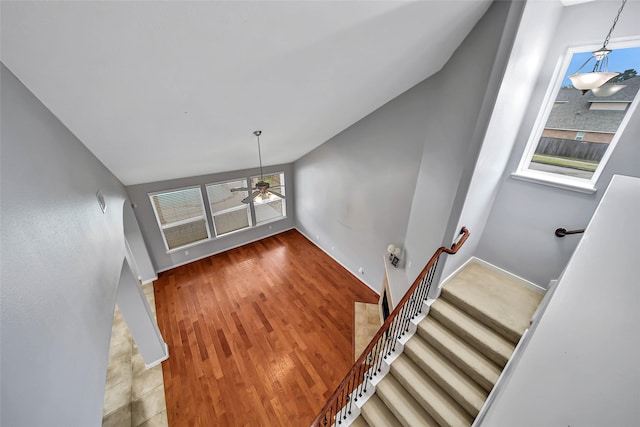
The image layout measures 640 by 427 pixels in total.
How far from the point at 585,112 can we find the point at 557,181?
853 millimetres

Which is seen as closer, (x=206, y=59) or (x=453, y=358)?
(x=206, y=59)

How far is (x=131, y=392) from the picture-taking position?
3516 millimetres

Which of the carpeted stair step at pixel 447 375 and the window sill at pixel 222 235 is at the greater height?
the carpeted stair step at pixel 447 375

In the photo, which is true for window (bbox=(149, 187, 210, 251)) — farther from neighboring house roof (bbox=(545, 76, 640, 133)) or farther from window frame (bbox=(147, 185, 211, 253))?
neighboring house roof (bbox=(545, 76, 640, 133))

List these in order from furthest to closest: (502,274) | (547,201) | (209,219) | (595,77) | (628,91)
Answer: (209,219) → (502,274) → (547,201) → (628,91) → (595,77)

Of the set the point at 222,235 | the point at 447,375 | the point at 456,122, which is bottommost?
the point at 222,235

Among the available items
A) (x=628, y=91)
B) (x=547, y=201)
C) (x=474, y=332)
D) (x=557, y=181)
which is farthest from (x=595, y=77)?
(x=474, y=332)

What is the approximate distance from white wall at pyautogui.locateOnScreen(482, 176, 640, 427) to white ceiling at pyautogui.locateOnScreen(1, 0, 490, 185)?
2218 mm

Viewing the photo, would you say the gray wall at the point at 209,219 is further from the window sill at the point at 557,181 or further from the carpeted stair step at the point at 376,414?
the window sill at the point at 557,181

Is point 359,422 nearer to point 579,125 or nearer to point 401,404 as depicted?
point 401,404

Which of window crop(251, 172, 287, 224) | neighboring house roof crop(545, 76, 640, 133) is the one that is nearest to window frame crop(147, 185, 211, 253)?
window crop(251, 172, 287, 224)

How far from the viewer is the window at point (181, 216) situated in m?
5.66

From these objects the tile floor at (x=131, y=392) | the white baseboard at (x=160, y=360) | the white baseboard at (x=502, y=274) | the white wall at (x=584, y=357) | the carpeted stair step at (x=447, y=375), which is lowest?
the tile floor at (x=131, y=392)

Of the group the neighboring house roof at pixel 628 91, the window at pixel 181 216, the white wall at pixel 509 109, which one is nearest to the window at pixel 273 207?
the window at pixel 181 216
